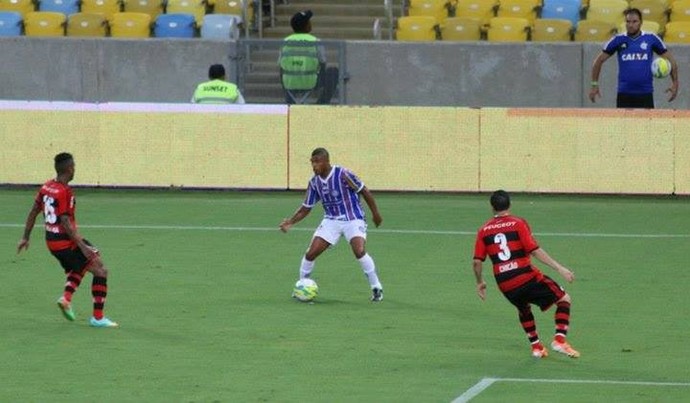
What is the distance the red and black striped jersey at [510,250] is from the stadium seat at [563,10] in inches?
682

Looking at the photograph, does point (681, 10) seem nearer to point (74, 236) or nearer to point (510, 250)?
point (510, 250)

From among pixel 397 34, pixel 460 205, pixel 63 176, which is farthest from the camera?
pixel 397 34

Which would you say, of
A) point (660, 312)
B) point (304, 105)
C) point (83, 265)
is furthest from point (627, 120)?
point (83, 265)

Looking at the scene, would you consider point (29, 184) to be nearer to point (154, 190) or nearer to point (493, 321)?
point (154, 190)

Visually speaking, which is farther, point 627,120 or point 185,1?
point 185,1

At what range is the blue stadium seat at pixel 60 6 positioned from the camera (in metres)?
32.0

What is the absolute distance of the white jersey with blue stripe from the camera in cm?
1722

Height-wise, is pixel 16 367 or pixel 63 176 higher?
pixel 63 176

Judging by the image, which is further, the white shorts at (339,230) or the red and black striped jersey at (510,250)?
the white shorts at (339,230)

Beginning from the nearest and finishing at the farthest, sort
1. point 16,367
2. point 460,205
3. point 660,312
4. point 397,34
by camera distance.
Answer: point 16,367 → point 660,312 → point 460,205 → point 397,34

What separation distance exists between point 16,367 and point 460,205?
40.9 feet

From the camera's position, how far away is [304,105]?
26.2 metres

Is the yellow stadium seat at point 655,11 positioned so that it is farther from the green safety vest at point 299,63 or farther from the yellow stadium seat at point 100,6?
the yellow stadium seat at point 100,6

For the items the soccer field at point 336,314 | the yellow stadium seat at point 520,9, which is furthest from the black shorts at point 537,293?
the yellow stadium seat at point 520,9
